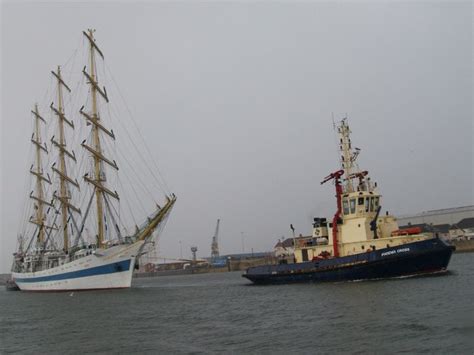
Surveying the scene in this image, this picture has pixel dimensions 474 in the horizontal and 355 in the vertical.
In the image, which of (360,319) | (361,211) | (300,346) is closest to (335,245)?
(361,211)

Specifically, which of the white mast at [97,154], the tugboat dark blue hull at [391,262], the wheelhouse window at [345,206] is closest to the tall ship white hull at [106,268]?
the white mast at [97,154]

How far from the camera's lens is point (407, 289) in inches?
1307

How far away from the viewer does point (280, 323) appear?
26.0 meters

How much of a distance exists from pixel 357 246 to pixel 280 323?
18.7 meters

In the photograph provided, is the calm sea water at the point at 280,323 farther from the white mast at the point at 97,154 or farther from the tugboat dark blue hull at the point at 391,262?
the white mast at the point at 97,154

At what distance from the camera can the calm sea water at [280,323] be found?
20.4 m

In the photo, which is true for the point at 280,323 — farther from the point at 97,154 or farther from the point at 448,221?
the point at 448,221

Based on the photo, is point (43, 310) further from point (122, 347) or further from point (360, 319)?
point (360, 319)

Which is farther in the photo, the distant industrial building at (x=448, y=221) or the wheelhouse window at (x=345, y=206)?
the distant industrial building at (x=448, y=221)

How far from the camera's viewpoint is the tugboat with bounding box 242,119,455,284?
1559 inches

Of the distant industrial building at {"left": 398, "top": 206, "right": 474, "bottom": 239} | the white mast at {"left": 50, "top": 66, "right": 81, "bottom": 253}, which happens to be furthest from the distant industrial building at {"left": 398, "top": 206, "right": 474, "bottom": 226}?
the white mast at {"left": 50, "top": 66, "right": 81, "bottom": 253}

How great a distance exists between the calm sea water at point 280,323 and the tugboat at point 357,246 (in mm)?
1404

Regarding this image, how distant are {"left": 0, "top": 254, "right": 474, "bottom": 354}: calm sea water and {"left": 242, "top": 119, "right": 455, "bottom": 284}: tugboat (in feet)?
4.61

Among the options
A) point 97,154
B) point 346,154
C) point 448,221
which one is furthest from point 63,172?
point 448,221
